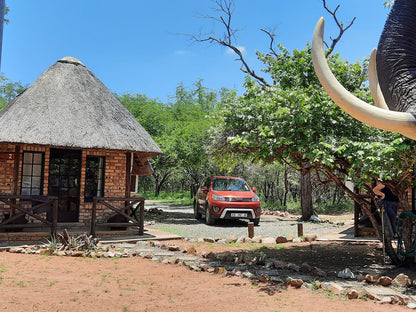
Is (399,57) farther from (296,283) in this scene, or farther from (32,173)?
(32,173)

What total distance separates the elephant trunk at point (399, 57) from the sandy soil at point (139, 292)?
365cm

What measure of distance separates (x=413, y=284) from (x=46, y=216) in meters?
9.39

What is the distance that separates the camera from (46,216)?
11266 millimetres

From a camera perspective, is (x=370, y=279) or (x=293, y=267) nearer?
(x=370, y=279)

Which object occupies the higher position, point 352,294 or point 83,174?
point 83,174

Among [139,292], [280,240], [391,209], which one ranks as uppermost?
[391,209]

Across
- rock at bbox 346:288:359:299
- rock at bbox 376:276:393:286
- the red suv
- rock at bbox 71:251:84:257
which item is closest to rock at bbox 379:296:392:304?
rock at bbox 346:288:359:299

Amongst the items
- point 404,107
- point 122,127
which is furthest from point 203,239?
point 404,107

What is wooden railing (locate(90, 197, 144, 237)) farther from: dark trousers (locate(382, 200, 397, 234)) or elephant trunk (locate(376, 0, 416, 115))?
elephant trunk (locate(376, 0, 416, 115))

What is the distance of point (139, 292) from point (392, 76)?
15.5 ft

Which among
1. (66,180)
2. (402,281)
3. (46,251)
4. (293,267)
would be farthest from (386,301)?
(66,180)

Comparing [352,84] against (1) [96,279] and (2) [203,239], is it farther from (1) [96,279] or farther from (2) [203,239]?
(1) [96,279]

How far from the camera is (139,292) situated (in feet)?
18.4

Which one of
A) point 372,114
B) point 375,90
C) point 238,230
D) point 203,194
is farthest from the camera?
point 203,194
